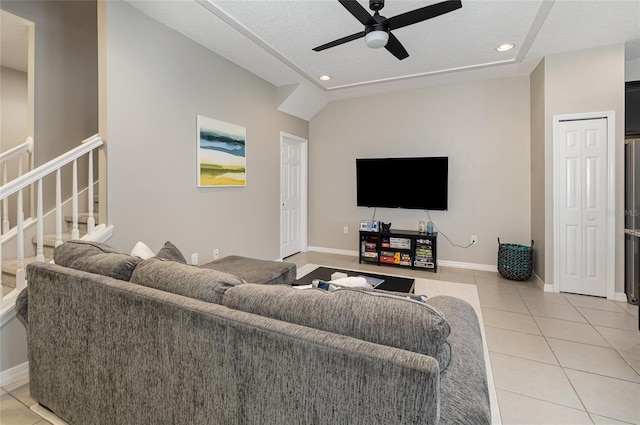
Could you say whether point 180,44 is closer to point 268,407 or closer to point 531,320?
point 268,407

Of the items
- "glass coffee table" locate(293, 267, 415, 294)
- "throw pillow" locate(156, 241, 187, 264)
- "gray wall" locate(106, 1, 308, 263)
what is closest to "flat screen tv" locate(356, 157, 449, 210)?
"gray wall" locate(106, 1, 308, 263)

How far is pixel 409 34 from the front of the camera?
313 centimetres

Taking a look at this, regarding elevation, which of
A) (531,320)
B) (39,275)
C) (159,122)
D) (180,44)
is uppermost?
(180,44)

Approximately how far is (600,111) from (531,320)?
2410mm

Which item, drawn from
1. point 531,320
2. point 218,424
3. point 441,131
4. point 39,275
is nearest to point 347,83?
point 441,131

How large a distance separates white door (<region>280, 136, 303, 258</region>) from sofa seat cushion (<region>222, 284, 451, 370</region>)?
3880mm

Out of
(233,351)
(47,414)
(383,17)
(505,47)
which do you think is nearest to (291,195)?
(383,17)

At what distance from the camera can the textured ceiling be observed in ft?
8.68

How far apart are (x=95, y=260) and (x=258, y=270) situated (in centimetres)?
137

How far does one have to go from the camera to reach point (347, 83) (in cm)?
458

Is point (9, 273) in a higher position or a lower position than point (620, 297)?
higher

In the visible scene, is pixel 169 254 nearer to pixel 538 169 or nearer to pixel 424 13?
pixel 424 13

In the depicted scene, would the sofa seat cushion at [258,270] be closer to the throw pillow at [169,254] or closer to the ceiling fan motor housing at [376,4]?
the throw pillow at [169,254]

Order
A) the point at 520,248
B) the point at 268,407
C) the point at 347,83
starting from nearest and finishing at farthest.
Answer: the point at 268,407
the point at 520,248
the point at 347,83
